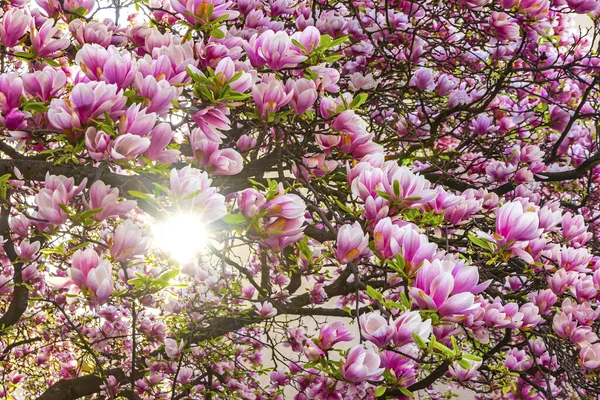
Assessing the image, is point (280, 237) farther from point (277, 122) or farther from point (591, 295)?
point (591, 295)

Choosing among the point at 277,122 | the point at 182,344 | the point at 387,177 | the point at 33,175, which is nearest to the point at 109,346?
the point at 182,344

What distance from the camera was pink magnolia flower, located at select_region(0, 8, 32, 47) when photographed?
1.48 metres

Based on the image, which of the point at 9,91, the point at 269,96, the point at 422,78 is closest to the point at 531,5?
the point at 422,78

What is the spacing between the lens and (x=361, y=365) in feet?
3.65

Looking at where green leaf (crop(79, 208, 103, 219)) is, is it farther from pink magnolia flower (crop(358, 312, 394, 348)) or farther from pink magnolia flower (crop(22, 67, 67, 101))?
pink magnolia flower (crop(358, 312, 394, 348))

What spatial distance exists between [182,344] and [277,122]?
1.85 metres

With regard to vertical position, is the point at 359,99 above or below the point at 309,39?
below

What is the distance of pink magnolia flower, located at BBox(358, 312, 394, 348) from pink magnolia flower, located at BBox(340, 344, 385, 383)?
0.15ft

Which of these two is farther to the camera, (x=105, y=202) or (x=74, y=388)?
(x=74, y=388)

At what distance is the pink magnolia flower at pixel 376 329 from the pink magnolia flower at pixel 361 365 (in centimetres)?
5

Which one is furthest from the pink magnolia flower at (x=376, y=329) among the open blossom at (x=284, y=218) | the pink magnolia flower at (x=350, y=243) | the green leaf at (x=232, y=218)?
the green leaf at (x=232, y=218)

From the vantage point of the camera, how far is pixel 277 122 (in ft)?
4.79

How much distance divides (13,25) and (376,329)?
4.64ft

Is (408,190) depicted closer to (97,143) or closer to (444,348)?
(444,348)
